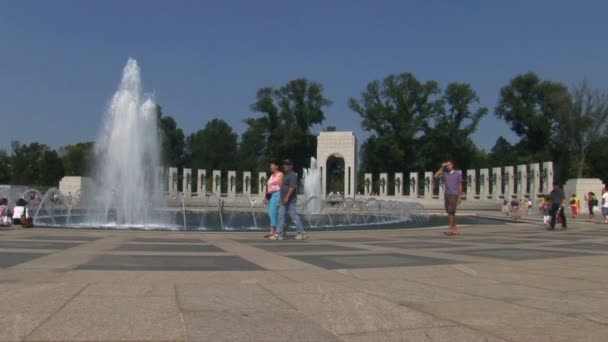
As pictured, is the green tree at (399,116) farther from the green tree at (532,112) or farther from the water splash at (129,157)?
the water splash at (129,157)

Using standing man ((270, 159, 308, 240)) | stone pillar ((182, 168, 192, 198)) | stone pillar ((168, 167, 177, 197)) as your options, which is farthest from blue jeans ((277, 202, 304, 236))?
stone pillar ((182, 168, 192, 198))

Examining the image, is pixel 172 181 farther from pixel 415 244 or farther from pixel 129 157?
pixel 415 244

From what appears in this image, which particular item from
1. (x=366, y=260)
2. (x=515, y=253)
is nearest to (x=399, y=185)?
(x=515, y=253)

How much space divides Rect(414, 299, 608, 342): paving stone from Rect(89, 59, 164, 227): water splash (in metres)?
17.3

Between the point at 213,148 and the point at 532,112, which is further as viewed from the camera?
the point at 213,148

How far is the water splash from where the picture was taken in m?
21.6

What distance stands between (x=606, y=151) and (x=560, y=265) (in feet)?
222

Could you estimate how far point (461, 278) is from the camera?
21.6ft

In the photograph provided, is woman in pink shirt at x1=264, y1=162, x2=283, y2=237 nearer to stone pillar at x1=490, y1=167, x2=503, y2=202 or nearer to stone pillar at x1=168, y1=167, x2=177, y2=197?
stone pillar at x1=490, y1=167, x2=503, y2=202

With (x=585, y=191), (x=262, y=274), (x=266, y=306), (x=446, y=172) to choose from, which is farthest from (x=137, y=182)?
(x=585, y=191)

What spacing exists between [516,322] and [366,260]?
161 inches

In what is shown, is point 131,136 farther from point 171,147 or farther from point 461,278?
point 171,147

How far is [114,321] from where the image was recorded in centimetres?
402

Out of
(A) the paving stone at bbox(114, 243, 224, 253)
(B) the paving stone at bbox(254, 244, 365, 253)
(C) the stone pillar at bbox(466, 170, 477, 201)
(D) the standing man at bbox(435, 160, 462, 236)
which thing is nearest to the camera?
(A) the paving stone at bbox(114, 243, 224, 253)
